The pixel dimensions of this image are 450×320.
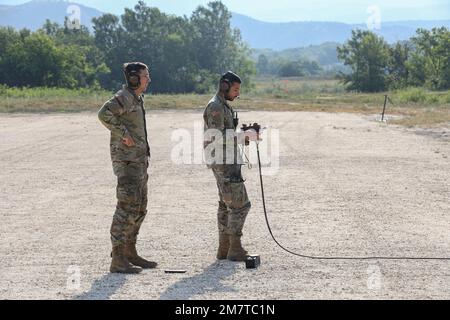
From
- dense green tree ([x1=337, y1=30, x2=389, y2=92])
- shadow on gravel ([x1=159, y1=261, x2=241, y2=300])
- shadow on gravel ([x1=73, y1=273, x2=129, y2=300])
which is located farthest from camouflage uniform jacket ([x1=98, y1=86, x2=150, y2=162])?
dense green tree ([x1=337, y1=30, x2=389, y2=92])

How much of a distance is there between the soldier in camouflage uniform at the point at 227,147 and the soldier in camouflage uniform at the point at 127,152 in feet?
2.12

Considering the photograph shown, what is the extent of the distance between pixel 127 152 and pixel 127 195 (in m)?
0.40

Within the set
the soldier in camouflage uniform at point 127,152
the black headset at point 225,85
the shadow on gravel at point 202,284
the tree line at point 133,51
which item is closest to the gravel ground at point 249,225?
the shadow on gravel at point 202,284

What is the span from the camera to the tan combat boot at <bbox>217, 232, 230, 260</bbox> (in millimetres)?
8102

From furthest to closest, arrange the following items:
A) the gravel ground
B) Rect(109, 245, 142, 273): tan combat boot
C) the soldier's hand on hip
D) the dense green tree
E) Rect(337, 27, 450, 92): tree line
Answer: the dense green tree, Rect(337, 27, 450, 92): tree line, Rect(109, 245, 142, 273): tan combat boot, the soldier's hand on hip, the gravel ground

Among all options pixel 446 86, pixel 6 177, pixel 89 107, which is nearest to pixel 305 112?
pixel 89 107

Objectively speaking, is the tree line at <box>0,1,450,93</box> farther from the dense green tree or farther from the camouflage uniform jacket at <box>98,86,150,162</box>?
the camouflage uniform jacket at <box>98,86,150,162</box>

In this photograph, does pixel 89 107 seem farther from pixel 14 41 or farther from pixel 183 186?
pixel 14 41

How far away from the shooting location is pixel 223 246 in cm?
816

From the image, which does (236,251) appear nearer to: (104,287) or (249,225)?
(104,287)

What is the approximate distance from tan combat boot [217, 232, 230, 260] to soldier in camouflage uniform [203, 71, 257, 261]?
0.20 metres

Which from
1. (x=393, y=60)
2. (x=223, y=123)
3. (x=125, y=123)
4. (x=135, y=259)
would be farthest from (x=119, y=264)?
(x=393, y=60)

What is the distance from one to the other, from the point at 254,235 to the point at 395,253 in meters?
1.82

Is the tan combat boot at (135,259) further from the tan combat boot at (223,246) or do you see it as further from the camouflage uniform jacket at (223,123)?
the camouflage uniform jacket at (223,123)
